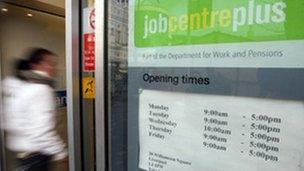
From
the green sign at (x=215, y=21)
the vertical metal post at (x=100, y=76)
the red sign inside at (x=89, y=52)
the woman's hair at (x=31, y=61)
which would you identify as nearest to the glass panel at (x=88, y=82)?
the red sign inside at (x=89, y=52)

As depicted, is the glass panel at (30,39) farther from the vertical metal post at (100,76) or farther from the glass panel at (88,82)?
the vertical metal post at (100,76)

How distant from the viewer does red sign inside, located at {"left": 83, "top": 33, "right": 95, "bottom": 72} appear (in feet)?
5.04

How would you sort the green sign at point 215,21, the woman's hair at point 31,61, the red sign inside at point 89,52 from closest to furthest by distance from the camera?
the green sign at point 215,21, the red sign inside at point 89,52, the woman's hair at point 31,61

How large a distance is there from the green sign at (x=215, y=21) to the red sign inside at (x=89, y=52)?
0.33 meters

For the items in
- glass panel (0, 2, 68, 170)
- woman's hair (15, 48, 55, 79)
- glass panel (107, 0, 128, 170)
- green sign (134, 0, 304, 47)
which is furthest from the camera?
glass panel (0, 2, 68, 170)

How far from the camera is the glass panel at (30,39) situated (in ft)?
9.90

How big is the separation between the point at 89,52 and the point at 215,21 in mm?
715

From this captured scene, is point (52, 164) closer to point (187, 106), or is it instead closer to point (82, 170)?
point (82, 170)

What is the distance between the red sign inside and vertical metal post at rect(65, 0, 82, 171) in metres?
0.04

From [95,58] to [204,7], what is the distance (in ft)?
1.94

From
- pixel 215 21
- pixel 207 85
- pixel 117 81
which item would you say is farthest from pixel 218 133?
pixel 117 81

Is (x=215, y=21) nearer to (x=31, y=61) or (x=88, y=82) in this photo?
(x=88, y=82)

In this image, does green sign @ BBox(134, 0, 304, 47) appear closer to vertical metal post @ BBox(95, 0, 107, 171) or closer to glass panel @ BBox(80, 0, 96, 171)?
vertical metal post @ BBox(95, 0, 107, 171)

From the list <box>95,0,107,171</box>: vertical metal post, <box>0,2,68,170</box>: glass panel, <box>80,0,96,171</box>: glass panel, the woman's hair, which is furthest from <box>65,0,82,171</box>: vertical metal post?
<box>0,2,68,170</box>: glass panel
